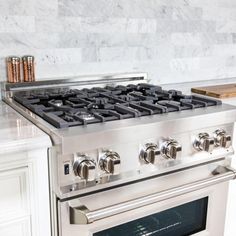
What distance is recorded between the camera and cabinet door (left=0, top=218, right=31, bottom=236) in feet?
3.36

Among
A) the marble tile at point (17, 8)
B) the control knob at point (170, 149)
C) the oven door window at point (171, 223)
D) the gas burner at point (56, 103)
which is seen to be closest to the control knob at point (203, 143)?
the control knob at point (170, 149)

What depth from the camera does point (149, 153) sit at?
1.12 meters

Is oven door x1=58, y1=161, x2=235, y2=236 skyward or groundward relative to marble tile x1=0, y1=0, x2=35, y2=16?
groundward

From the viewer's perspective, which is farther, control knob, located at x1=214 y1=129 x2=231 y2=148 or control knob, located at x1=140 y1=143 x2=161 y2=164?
control knob, located at x1=214 y1=129 x2=231 y2=148

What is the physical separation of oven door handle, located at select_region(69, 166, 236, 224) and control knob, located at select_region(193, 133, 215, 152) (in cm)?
12

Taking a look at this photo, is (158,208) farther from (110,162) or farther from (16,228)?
(16,228)

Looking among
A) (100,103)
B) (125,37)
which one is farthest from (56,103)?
(125,37)

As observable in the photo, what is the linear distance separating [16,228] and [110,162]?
33 cm

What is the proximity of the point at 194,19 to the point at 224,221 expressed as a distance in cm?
108

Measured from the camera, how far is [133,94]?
4.94 ft

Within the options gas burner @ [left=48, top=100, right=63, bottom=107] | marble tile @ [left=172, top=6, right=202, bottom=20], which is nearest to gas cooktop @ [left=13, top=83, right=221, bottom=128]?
gas burner @ [left=48, top=100, right=63, bottom=107]

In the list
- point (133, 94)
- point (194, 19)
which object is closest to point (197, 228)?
point (133, 94)

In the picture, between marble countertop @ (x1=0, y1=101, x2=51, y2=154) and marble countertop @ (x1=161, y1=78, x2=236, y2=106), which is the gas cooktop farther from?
marble countertop @ (x1=161, y1=78, x2=236, y2=106)

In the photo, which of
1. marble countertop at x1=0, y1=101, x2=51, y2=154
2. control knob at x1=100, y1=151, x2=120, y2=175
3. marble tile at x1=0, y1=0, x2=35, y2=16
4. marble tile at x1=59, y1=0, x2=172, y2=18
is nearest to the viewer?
→ marble countertop at x1=0, y1=101, x2=51, y2=154
